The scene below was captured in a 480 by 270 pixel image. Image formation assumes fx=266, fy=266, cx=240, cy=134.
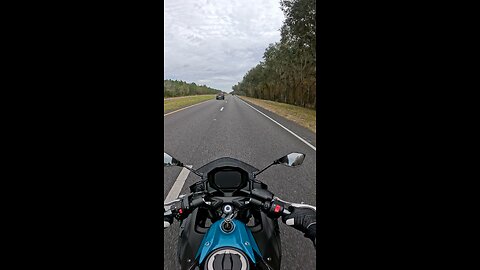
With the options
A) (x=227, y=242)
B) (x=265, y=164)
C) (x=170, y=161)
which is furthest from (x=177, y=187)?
(x=227, y=242)

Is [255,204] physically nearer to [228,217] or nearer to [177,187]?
[228,217]

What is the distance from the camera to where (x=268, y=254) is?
3.89ft

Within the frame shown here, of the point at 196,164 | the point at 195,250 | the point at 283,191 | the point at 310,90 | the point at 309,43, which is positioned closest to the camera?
the point at 195,250

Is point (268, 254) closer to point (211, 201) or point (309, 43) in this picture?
point (211, 201)

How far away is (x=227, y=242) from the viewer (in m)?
1.02

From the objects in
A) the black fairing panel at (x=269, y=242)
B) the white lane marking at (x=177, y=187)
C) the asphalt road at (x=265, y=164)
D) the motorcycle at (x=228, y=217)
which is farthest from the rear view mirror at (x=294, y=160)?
the white lane marking at (x=177, y=187)

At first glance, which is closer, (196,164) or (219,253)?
(219,253)

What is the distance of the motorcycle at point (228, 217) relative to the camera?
101 centimetres

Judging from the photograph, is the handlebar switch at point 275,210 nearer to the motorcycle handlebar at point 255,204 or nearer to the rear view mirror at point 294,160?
the motorcycle handlebar at point 255,204

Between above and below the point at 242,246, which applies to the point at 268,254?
below

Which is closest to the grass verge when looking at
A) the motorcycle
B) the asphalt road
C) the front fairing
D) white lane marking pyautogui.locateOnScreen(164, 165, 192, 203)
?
the asphalt road
